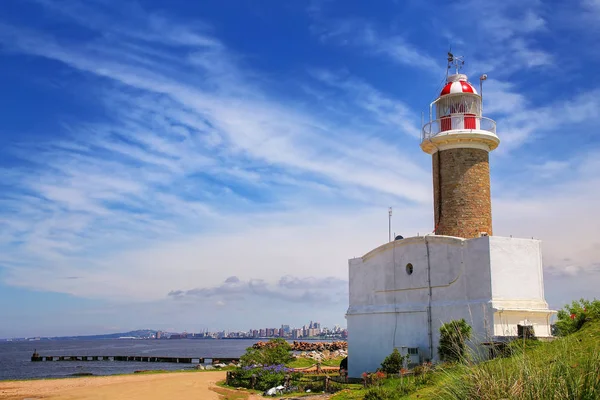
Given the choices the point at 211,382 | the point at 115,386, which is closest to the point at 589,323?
the point at 211,382

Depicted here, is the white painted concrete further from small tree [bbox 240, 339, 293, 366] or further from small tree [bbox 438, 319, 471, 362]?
small tree [bbox 240, 339, 293, 366]

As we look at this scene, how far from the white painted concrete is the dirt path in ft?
21.6

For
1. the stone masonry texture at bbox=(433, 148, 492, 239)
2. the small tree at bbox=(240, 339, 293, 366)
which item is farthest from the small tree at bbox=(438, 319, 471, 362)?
the small tree at bbox=(240, 339, 293, 366)

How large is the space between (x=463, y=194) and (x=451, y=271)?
11.0 feet

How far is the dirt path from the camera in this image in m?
22.8

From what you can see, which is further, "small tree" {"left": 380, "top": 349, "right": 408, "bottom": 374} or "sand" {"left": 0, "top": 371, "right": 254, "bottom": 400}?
"sand" {"left": 0, "top": 371, "right": 254, "bottom": 400}

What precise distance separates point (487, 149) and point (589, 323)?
27.8 feet

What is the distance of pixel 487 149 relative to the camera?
71.5 feet

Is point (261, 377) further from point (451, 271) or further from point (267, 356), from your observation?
point (451, 271)

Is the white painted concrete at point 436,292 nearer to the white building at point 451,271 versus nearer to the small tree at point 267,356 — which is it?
the white building at point 451,271

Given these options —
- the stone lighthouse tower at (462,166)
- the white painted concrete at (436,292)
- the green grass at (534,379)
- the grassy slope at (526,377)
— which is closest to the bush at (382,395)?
the white painted concrete at (436,292)

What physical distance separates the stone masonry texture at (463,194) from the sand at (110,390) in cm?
1103

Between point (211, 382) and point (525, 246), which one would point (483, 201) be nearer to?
point (525, 246)

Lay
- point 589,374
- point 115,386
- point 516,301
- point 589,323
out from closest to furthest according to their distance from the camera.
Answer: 1. point 589,374
2. point 589,323
3. point 516,301
4. point 115,386
